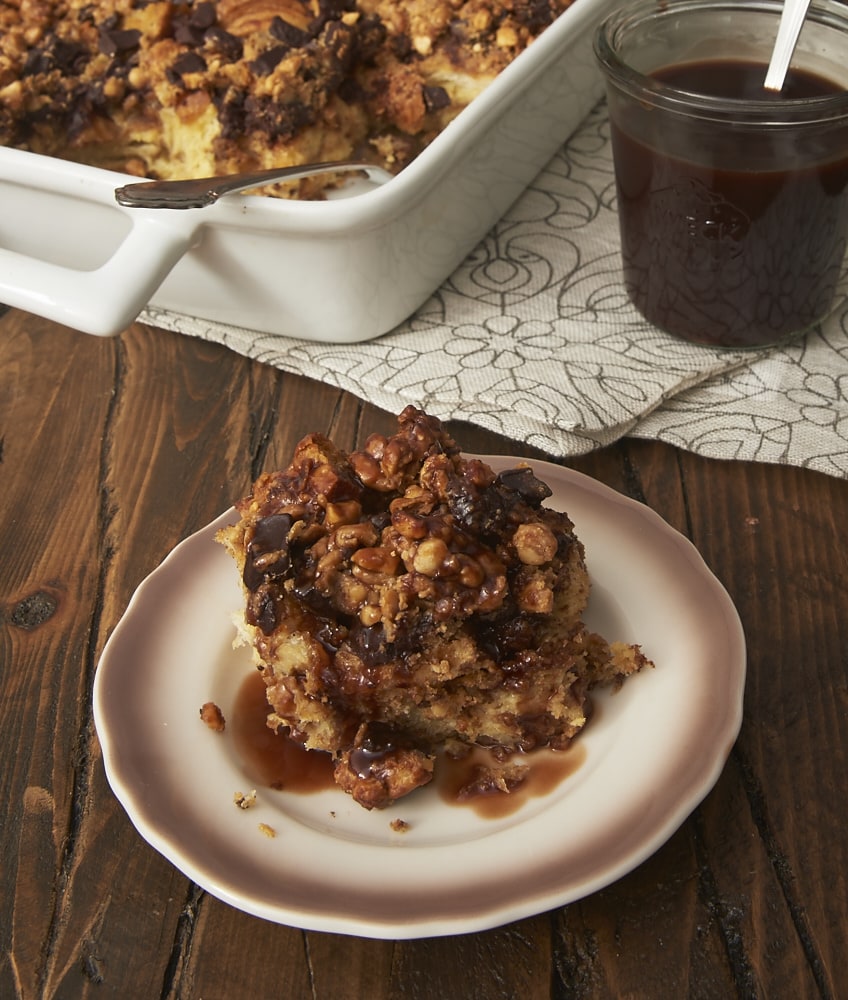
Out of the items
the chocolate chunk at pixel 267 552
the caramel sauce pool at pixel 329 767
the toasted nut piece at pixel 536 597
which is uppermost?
Result: the chocolate chunk at pixel 267 552

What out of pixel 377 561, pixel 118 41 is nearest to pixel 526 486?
pixel 377 561

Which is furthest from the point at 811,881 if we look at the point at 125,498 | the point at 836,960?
the point at 125,498

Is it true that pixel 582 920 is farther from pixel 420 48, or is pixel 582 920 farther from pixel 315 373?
pixel 420 48

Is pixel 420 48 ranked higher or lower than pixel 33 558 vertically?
higher

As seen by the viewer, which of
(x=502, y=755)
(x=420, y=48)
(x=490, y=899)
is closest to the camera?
(x=490, y=899)

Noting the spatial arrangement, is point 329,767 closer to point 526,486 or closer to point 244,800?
point 244,800

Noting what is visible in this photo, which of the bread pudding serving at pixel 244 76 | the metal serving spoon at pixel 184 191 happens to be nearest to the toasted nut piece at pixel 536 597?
the metal serving spoon at pixel 184 191

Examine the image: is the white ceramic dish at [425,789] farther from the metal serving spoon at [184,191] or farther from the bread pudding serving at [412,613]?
the metal serving spoon at [184,191]
